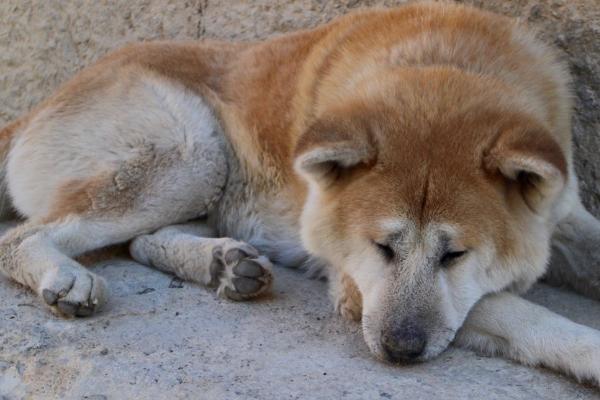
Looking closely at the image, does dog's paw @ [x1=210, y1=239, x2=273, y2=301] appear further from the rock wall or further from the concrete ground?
the rock wall

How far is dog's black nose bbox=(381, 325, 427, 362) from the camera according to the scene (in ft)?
9.88

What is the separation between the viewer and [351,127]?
10.7 ft

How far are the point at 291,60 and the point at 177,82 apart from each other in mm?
611

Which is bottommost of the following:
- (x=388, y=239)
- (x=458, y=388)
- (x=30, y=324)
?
(x=30, y=324)

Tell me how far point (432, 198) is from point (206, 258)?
120 cm

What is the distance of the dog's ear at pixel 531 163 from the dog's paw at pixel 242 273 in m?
1.07

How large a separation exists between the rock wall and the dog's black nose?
5.85 feet

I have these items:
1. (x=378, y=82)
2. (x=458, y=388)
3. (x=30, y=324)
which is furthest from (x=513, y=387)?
(x=30, y=324)

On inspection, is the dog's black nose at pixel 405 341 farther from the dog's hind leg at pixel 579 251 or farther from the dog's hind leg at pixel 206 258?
the dog's hind leg at pixel 579 251

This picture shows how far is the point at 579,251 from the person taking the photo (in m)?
3.96

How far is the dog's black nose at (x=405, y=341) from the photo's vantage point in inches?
119

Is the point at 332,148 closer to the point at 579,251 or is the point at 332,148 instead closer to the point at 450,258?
the point at 450,258

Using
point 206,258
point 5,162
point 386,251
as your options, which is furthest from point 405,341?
point 5,162

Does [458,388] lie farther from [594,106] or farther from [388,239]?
[594,106]
